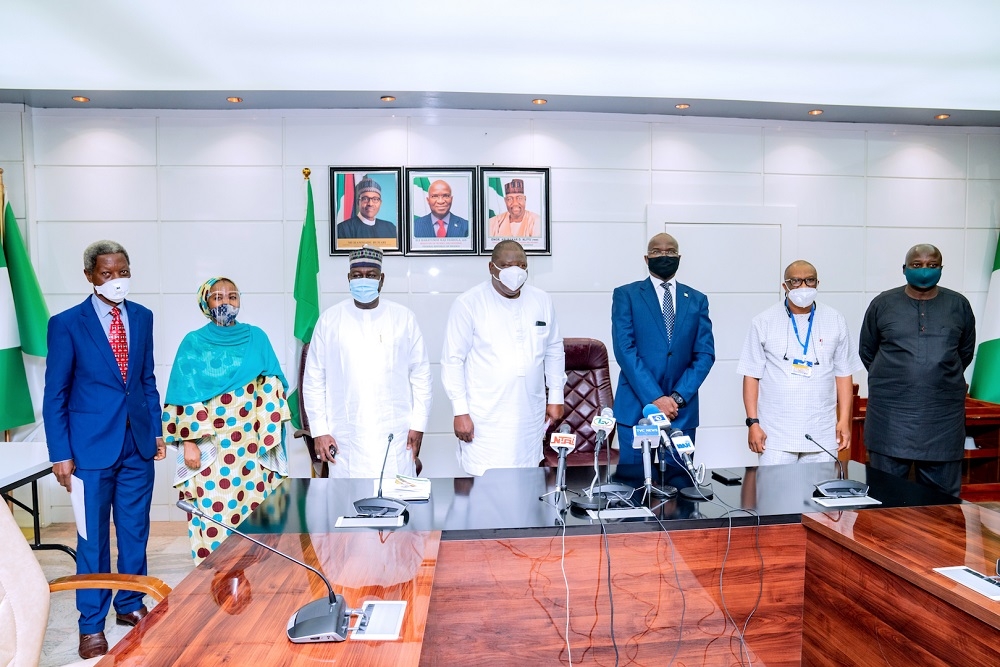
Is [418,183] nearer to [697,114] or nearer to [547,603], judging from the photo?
[697,114]

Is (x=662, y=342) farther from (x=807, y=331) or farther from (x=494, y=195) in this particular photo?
(x=494, y=195)

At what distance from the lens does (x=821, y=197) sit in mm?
4875

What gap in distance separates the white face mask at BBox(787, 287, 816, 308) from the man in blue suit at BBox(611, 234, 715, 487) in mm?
427

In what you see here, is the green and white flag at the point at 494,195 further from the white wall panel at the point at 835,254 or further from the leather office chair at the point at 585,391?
the white wall panel at the point at 835,254

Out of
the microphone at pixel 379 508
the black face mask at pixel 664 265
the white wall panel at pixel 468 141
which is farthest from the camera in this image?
the white wall panel at pixel 468 141

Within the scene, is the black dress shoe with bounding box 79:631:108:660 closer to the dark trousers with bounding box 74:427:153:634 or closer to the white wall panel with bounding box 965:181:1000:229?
the dark trousers with bounding box 74:427:153:634

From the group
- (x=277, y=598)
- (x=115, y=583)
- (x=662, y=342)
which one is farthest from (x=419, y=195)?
(x=277, y=598)

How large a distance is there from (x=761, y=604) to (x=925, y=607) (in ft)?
1.59

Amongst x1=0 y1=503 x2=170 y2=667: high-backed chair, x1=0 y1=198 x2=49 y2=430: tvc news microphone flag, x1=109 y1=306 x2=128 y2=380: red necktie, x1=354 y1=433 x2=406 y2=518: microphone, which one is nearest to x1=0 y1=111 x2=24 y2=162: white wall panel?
x1=0 y1=198 x2=49 y2=430: tvc news microphone flag

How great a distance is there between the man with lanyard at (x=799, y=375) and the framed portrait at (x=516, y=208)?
180 cm

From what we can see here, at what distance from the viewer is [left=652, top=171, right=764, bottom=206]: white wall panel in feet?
15.5

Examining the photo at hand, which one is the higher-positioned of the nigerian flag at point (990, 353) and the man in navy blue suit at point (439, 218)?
the man in navy blue suit at point (439, 218)

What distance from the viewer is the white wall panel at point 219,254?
4.48m

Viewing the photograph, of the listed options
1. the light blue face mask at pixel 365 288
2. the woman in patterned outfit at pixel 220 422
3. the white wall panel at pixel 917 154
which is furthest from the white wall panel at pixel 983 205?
the woman in patterned outfit at pixel 220 422
